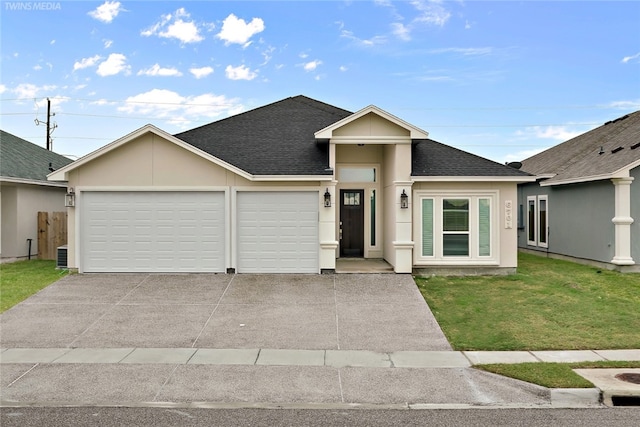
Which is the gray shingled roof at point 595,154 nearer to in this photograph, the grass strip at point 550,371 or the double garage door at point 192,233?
the grass strip at point 550,371

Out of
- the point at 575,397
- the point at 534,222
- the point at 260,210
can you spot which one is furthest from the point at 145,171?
the point at 534,222

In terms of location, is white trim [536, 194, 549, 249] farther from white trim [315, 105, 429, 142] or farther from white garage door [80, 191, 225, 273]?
white garage door [80, 191, 225, 273]

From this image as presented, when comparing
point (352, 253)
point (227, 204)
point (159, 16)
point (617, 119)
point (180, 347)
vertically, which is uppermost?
point (159, 16)

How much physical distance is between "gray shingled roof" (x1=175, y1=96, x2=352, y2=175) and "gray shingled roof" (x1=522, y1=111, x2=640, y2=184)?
9092mm

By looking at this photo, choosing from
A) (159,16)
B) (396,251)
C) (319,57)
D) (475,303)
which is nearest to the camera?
(475,303)

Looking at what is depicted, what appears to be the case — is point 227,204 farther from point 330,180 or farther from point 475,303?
point 475,303

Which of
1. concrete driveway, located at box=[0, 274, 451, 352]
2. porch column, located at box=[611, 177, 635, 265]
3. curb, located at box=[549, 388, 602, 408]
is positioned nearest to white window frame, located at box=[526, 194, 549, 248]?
porch column, located at box=[611, 177, 635, 265]

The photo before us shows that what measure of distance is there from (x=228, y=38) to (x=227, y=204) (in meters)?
8.77

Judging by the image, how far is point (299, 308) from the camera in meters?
10.5

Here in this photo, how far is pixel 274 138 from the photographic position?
16.1 meters

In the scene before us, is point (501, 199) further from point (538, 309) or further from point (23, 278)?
point (23, 278)

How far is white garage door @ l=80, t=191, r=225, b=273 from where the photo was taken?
13.3 m

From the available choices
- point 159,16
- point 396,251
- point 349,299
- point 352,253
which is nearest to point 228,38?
point 159,16

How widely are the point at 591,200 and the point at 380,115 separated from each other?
28.7ft
